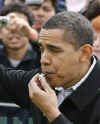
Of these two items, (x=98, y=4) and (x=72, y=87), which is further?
(x=98, y=4)

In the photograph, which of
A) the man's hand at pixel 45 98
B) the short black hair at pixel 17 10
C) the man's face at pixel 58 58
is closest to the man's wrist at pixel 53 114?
the man's hand at pixel 45 98

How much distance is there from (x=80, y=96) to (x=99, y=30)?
197 cm

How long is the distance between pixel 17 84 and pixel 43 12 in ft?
9.68

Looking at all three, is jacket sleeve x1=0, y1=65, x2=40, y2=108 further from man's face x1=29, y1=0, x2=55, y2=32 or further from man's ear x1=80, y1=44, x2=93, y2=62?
man's face x1=29, y1=0, x2=55, y2=32

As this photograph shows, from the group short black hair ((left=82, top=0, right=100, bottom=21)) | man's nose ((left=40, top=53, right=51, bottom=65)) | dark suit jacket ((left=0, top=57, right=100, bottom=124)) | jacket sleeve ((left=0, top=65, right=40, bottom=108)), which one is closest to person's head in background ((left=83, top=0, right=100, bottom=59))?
short black hair ((left=82, top=0, right=100, bottom=21))

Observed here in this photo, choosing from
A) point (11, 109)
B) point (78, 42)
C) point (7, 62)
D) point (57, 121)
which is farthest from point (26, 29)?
point (57, 121)

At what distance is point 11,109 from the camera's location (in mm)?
3713

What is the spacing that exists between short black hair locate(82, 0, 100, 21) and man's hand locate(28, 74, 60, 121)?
2.22 metres

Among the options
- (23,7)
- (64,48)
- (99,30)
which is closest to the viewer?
(64,48)

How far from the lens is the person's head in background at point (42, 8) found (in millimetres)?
5953

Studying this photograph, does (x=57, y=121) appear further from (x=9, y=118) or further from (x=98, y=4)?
(x=98, y=4)

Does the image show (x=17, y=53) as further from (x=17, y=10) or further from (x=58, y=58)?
(x=58, y=58)

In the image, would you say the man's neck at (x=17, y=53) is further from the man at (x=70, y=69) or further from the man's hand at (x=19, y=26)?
the man at (x=70, y=69)

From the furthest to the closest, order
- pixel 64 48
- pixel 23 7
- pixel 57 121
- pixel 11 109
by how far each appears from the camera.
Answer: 1. pixel 23 7
2. pixel 11 109
3. pixel 64 48
4. pixel 57 121
